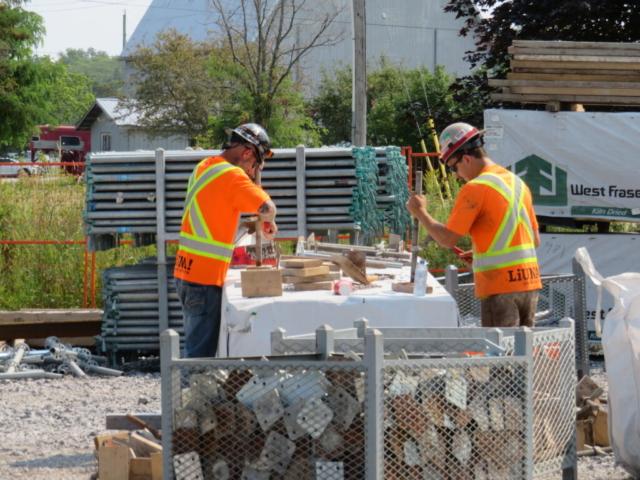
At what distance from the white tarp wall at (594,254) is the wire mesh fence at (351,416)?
5.96 m

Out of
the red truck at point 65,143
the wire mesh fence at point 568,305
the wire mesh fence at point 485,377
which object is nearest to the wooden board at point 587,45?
the wire mesh fence at point 568,305

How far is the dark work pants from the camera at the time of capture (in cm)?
543

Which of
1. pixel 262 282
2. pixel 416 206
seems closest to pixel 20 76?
pixel 262 282

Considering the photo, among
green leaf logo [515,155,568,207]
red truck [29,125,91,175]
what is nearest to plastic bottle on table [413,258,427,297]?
green leaf logo [515,155,568,207]

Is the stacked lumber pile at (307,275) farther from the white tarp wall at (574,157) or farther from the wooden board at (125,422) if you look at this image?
the white tarp wall at (574,157)

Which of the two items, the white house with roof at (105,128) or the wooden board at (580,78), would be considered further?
the white house with roof at (105,128)

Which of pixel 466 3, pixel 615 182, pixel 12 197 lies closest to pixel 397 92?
pixel 466 3

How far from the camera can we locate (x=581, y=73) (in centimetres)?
979

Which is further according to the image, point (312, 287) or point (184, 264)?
point (184, 264)

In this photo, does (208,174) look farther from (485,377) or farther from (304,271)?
(485,377)

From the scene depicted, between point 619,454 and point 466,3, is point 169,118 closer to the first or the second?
point 466,3

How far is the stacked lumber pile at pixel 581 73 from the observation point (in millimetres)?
9688

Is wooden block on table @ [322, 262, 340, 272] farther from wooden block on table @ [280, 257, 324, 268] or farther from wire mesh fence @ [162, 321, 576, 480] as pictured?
wire mesh fence @ [162, 321, 576, 480]

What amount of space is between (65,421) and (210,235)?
2.25 metres
